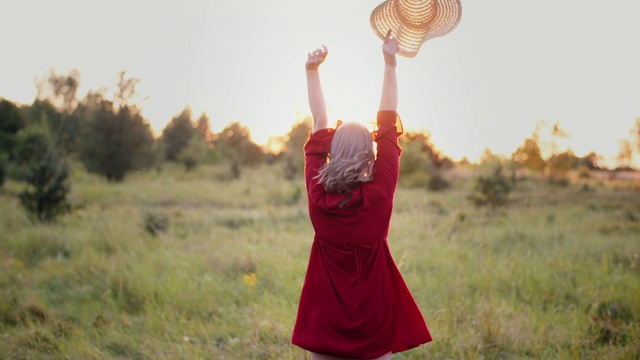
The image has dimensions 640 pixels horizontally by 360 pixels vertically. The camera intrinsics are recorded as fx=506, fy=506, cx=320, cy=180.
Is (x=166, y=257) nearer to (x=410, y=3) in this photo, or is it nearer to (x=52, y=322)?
(x=52, y=322)

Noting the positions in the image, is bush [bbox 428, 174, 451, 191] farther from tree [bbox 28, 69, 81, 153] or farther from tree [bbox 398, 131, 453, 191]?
tree [bbox 28, 69, 81, 153]

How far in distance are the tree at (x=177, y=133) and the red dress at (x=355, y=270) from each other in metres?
47.3

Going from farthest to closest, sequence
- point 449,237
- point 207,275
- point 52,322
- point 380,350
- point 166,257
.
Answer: point 449,237
point 166,257
point 207,275
point 52,322
point 380,350

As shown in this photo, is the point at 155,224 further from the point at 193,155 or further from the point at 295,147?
the point at 193,155

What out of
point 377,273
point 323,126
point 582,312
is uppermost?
point 323,126

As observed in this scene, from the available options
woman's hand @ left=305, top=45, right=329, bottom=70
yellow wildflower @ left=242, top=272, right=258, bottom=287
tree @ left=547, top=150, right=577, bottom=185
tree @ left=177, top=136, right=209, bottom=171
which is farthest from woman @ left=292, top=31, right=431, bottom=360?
tree @ left=177, top=136, right=209, bottom=171

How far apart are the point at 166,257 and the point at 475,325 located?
4.60m

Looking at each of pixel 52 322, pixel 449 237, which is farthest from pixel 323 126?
pixel 449 237

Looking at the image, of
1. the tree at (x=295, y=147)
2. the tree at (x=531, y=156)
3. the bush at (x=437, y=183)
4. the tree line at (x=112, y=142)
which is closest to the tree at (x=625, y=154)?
the tree line at (x=112, y=142)

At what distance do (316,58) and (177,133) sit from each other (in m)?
49.6

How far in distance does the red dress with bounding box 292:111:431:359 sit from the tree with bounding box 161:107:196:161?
155 feet

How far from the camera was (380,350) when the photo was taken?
2.37 meters

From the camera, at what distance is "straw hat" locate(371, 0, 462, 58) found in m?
2.82

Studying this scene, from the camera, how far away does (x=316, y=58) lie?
103 inches
